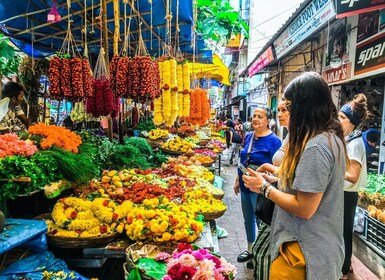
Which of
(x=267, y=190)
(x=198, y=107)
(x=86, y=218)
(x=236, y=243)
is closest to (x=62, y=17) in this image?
(x=198, y=107)

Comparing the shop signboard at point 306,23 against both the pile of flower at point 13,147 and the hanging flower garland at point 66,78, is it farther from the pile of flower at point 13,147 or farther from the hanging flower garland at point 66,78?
the pile of flower at point 13,147

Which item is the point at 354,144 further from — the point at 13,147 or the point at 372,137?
the point at 372,137

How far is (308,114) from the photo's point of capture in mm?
1785

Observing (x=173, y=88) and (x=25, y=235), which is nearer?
(x=25, y=235)

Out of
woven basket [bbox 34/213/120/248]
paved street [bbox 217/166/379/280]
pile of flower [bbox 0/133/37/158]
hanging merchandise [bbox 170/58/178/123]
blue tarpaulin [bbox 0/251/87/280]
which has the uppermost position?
hanging merchandise [bbox 170/58/178/123]

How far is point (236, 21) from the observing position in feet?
28.3

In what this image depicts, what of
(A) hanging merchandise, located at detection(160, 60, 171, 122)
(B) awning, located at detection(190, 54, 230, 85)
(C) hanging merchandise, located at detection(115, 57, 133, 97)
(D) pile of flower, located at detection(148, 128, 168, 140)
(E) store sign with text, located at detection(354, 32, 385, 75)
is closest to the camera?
(C) hanging merchandise, located at detection(115, 57, 133, 97)

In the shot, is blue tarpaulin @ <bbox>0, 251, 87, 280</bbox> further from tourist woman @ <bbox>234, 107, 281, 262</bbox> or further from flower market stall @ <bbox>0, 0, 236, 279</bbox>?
tourist woman @ <bbox>234, 107, 281, 262</bbox>

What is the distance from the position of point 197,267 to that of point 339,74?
703 centimetres

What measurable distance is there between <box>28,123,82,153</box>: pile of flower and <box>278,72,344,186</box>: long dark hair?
251cm

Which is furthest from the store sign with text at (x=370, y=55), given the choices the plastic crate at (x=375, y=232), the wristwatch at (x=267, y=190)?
the wristwatch at (x=267, y=190)

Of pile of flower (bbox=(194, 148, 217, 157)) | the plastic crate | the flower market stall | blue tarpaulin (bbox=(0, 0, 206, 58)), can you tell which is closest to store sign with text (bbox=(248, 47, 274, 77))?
blue tarpaulin (bbox=(0, 0, 206, 58))

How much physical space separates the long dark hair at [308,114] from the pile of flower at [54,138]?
2509mm

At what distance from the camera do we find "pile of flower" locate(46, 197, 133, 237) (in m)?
3.00
